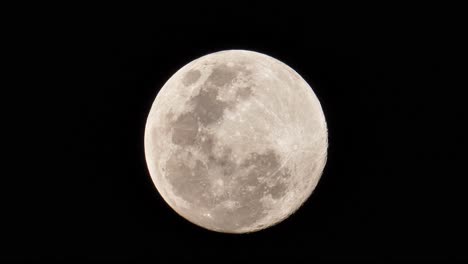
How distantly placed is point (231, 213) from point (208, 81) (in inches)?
58.2

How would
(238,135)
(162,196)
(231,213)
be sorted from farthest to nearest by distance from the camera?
(162,196), (231,213), (238,135)

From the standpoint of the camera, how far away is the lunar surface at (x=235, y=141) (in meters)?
5.35

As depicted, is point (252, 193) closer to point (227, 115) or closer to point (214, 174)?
point (214, 174)

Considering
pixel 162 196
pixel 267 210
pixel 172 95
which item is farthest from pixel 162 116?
pixel 267 210

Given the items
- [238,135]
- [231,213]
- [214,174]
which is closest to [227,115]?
[238,135]

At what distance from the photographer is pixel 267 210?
5.73 metres

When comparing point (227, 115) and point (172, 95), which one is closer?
point (227, 115)

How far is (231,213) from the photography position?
5.66m

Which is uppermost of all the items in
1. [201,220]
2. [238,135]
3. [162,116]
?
[162,116]

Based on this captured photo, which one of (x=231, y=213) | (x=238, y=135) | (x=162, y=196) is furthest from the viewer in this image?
(x=162, y=196)

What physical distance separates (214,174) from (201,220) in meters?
0.80

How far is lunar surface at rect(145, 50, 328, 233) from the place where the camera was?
5.35 metres

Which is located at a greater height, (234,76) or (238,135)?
(234,76)

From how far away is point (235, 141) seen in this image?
5.30 metres
